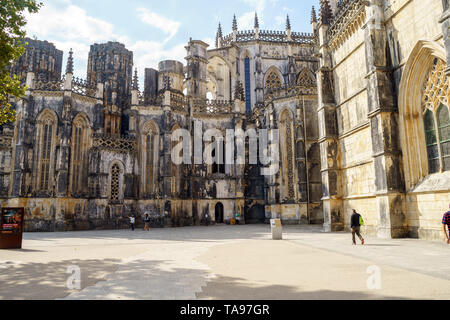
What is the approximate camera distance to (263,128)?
2914cm

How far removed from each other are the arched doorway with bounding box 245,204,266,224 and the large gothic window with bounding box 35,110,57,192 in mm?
18102

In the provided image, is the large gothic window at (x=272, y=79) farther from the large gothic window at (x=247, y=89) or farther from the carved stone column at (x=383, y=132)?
the carved stone column at (x=383, y=132)

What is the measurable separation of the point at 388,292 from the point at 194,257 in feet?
18.8

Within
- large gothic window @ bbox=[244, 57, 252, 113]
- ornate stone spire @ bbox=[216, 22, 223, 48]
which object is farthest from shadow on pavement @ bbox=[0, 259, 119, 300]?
ornate stone spire @ bbox=[216, 22, 223, 48]

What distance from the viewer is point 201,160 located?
29.0 meters

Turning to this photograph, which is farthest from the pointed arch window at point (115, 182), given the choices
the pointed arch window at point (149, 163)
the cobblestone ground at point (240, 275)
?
the cobblestone ground at point (240, 275)

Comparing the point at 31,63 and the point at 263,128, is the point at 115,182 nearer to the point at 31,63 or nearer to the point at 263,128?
the point at 31,63

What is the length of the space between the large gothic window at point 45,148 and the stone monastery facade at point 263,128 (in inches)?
3.2

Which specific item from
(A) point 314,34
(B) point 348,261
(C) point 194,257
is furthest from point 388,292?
(A) point 314,34

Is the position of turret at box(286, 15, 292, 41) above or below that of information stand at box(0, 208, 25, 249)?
above

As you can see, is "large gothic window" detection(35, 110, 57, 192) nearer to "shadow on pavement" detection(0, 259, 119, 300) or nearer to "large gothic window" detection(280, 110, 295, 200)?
"shadow on pavement" detection(0, 259, 119, 300)

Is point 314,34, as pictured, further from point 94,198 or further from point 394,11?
point 94,198

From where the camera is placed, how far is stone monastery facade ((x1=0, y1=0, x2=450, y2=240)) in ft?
39.4

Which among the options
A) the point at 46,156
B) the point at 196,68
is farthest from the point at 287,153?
the point at 46,156
